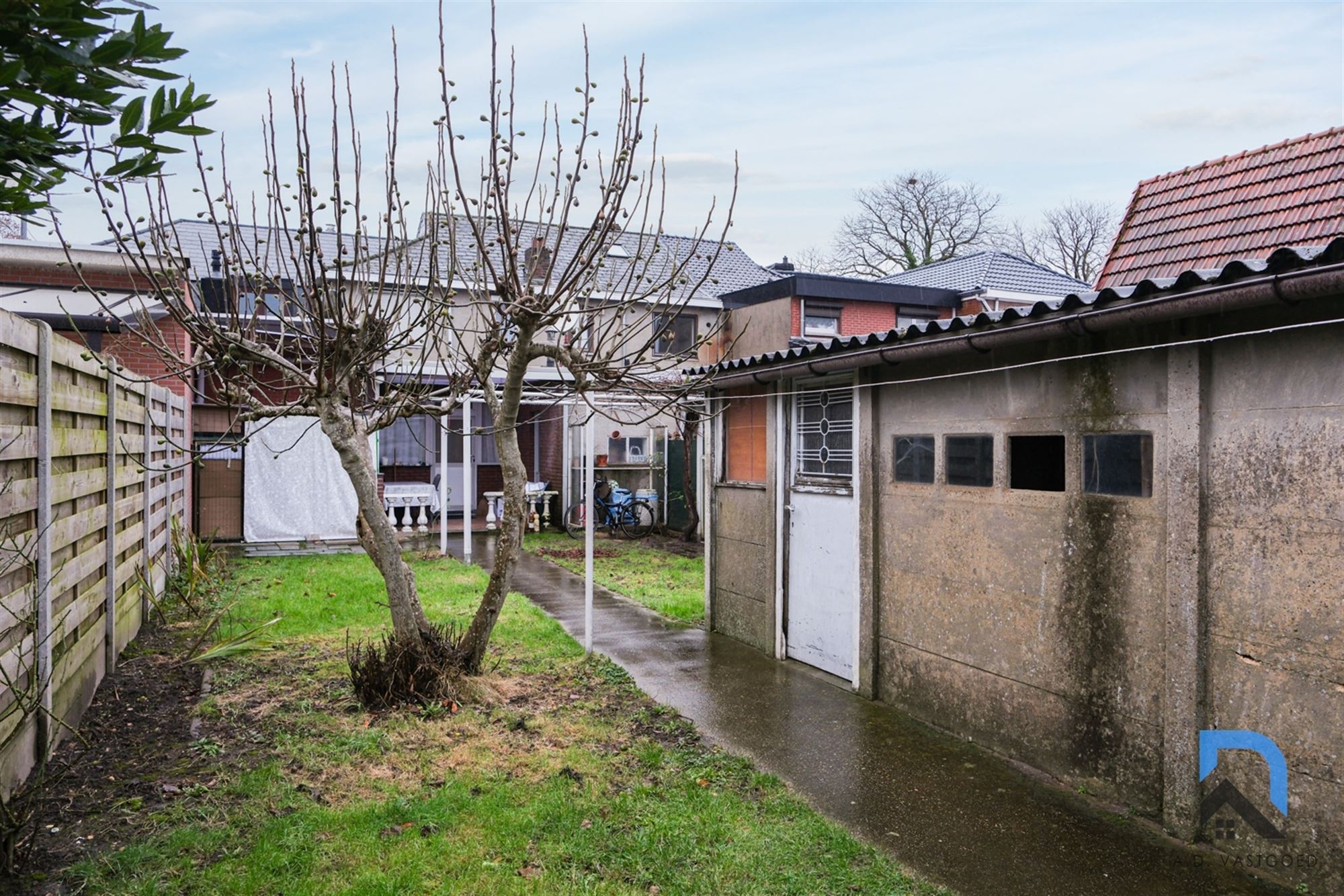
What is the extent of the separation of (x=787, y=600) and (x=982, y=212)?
30.9 metres

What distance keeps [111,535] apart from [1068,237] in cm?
3806

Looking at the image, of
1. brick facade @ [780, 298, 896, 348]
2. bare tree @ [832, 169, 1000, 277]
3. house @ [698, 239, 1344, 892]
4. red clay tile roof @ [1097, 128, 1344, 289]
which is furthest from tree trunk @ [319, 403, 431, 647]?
bare tree @ [832, 169, 1000, 277]

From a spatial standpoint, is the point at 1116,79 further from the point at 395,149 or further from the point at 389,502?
the point at 389,502

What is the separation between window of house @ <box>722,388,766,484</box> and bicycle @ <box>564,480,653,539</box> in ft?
28.2

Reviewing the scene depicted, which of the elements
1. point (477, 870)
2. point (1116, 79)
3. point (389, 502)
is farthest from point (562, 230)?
point (389, 502)

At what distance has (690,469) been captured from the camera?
16.5 metres

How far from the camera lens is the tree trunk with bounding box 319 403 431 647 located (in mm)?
5934

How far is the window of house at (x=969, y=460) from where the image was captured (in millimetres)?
5445

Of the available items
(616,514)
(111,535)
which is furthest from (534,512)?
(111,535)

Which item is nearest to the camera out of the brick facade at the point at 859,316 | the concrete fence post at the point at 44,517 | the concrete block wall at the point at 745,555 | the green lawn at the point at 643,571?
the concrete fence post at the point at 44,517

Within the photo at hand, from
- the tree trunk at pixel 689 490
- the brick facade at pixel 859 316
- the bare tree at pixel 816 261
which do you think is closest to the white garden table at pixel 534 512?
the tree trunk at pixel 689 490

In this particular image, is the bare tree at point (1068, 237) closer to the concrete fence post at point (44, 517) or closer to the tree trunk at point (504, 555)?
the tree trunk at point (504, 555)

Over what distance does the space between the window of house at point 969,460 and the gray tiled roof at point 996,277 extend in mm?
17071

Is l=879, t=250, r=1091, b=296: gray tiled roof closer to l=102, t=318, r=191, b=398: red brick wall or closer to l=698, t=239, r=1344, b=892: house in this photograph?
l=102, t=318, r=191, b=398: red brick wall
